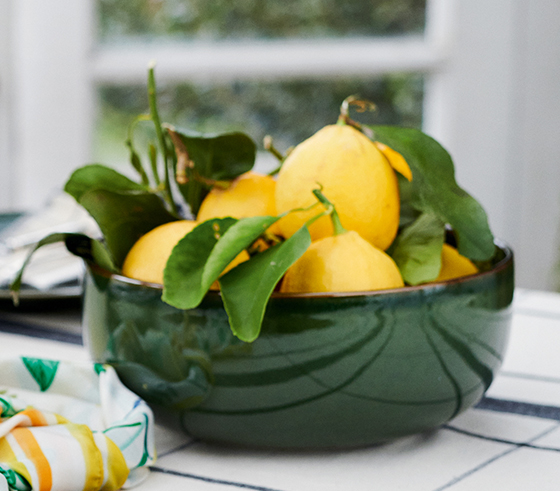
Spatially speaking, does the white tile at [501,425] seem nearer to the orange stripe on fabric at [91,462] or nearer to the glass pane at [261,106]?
the orange stripe on fabric at [91,462]

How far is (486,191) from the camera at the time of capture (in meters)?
1.56

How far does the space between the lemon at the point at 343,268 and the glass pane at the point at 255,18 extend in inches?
49.8

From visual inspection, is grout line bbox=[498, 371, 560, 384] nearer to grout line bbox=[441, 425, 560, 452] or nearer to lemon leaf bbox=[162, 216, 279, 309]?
grout line bbox=[441, 425, 560, 452]

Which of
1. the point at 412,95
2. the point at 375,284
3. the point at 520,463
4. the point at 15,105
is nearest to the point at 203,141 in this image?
the point at 375,284

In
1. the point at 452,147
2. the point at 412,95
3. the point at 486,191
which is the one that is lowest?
the point at 486,191

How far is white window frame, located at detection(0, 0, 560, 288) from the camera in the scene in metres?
1.48

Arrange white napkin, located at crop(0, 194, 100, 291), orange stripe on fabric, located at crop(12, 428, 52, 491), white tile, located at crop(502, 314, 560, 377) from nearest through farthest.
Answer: orange stripe on fabric, located at crop(12, 428, 52, 491) → white tile, located at crop(502, 314, 560, 377) → white napkin, located at crop(0, 194, 100, 291)

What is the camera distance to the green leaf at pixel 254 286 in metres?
0.30

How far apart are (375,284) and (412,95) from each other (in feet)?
4.22

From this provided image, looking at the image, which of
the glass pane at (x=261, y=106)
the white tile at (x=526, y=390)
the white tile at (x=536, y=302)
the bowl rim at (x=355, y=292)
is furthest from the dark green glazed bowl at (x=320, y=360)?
the glass pane at (x=261, y=106)

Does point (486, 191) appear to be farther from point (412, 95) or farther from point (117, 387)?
point (117, 387)

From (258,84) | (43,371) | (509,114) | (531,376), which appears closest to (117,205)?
(43,371)

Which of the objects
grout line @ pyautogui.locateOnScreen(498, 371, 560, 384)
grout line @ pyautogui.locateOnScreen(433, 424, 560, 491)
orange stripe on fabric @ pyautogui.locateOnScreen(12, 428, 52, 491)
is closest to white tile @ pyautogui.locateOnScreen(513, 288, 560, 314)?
grout line @ pyautogui.locateOnScreen(498, 371, 560, 384)

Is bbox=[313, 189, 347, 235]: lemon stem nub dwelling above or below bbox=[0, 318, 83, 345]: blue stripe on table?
above
